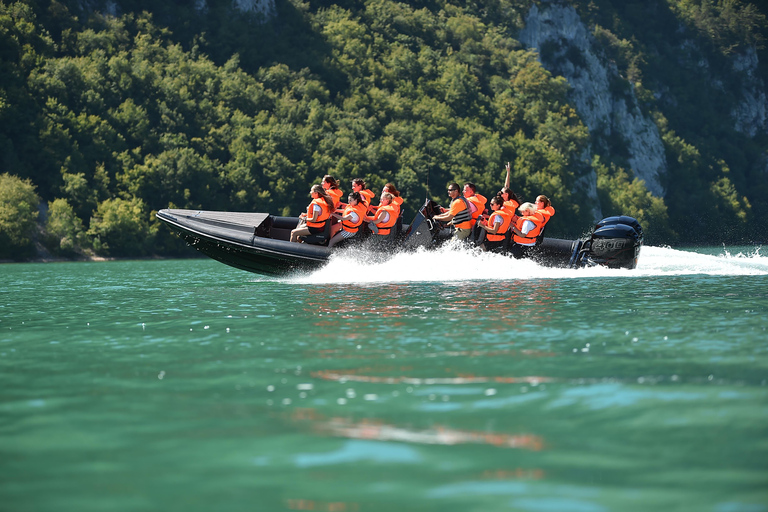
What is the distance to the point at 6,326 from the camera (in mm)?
9031

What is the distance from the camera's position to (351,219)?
13.9 m

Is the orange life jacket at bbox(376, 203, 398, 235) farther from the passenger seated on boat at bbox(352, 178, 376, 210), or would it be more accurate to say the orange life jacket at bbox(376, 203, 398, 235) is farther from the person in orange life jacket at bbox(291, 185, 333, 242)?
the person in orange life jacket at bbox(291, 185, 333, 242)

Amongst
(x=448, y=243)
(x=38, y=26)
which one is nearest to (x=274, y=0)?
(x=38, y=26)

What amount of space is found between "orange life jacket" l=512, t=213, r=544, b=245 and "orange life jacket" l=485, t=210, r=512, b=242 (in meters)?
0.19

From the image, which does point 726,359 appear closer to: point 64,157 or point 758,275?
point 758,275

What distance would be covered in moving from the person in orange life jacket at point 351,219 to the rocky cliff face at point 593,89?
66.2 meters

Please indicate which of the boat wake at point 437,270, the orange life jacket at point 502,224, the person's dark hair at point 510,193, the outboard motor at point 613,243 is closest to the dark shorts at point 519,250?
the boat wake at point 437,270

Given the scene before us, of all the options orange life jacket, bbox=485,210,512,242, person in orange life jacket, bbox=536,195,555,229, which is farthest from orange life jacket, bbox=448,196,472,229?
person in orange life jacket, bbox=536,195,555,229

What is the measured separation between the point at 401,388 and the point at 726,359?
2.49 meters

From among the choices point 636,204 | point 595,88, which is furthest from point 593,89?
point 636,204

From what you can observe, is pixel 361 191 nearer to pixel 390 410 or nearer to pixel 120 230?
pixel 390 410

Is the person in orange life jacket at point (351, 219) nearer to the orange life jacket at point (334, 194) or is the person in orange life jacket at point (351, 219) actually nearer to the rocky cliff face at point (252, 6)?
the orange life jacket at point (334, 194)

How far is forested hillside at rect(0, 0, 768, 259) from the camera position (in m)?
44.2

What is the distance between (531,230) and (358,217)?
299 cm
